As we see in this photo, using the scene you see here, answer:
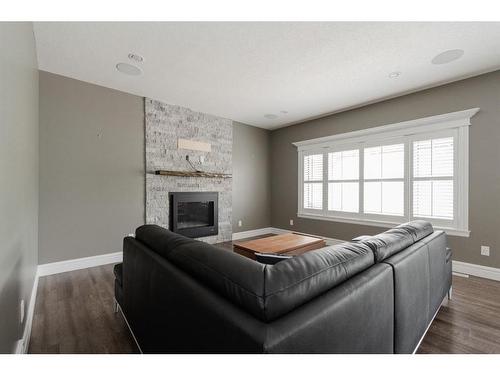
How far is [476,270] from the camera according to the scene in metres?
3.11

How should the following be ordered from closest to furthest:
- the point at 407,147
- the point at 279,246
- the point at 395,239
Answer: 1. the point at 395,239
2. the point at 279,246
3. the point at 407,147

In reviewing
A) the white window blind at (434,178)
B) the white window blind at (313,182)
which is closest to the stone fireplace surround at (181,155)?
the white window blind at (313,182)

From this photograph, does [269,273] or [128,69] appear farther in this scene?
[128,69]

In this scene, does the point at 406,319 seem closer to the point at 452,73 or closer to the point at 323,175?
the point at 452,73

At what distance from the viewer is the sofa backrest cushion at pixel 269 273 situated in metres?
0.80

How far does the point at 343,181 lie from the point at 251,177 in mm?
2091

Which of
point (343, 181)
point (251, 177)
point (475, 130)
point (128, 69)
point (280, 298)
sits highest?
point (128, 69)

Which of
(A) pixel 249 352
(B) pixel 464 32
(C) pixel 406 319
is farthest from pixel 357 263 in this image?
(B) pixel 464 32

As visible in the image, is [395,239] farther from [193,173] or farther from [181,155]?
[181,155]

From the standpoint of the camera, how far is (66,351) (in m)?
1.63

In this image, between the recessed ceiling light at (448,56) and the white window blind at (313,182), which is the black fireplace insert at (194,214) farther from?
the recessed ceiling light at (448,56)

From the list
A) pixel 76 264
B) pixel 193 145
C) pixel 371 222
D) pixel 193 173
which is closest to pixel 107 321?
pixel 76 264

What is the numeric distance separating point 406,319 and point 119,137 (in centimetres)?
407

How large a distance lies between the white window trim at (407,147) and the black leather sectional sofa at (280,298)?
7.74 feet
